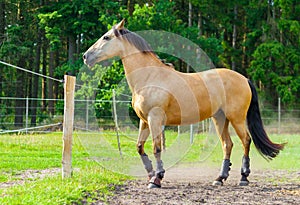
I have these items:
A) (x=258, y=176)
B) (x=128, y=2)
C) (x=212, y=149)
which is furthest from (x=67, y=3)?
(x=258, y=176)

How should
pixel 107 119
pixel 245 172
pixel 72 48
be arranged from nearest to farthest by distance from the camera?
1. pixel 245 172
2. pixel 107 119
3. pixel 72 48

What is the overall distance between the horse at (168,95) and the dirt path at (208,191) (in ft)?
0.92

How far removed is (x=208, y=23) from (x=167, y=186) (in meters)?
22.1

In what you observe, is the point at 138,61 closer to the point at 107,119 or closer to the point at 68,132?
the point at 68,132

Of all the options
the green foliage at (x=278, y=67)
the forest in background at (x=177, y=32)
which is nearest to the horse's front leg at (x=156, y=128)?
the forest in background at (x=177, y=32)

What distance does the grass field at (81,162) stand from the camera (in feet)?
15.2

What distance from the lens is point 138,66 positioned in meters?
6.12

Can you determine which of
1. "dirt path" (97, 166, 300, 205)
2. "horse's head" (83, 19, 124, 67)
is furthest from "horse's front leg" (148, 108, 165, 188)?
"horse's head" (83, 19, 124, 67)

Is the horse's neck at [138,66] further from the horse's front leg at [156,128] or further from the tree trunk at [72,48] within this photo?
the tree trunk at [72,48]

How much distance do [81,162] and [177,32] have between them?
13.4 metres

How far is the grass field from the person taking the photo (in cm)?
463

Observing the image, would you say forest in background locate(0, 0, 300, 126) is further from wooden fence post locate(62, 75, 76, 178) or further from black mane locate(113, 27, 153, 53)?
wooden fence post locate(62, 75, 76, 178)

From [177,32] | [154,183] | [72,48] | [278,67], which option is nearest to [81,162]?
[154,183]

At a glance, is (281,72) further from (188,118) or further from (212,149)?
(188,118)
